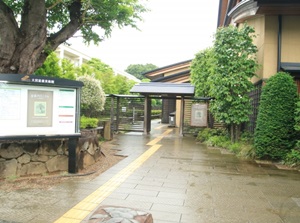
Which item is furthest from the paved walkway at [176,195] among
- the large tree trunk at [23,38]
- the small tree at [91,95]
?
the small tree at [91,95]

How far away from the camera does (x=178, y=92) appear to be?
14.3 metres

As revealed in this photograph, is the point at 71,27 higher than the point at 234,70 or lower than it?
higher

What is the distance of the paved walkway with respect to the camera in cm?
417

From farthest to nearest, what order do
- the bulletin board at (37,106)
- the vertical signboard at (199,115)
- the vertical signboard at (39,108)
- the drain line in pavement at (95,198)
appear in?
the vertical signboard at (199,115) < the vertical signboard at (39,108) < the bulletin board at (37,106) < the drain line in pavement at (95,198)

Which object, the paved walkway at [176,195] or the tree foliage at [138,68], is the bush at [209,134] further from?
the tree foliage at [138,68]

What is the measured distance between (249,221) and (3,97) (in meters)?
5.09

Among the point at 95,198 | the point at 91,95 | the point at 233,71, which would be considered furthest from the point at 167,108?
the point at 95,198

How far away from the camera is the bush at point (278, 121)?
8.13 m

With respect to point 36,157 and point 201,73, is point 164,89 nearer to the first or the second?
point 201,73

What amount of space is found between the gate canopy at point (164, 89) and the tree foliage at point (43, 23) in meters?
5.12

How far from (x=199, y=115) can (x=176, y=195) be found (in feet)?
32.4

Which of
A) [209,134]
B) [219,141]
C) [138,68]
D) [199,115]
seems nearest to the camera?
[219,141]

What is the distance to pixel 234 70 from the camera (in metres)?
10.1

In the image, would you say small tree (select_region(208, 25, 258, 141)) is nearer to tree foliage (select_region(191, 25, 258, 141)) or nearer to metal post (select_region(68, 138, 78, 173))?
tree foliage (select_region(191, 25, 258, 141))
